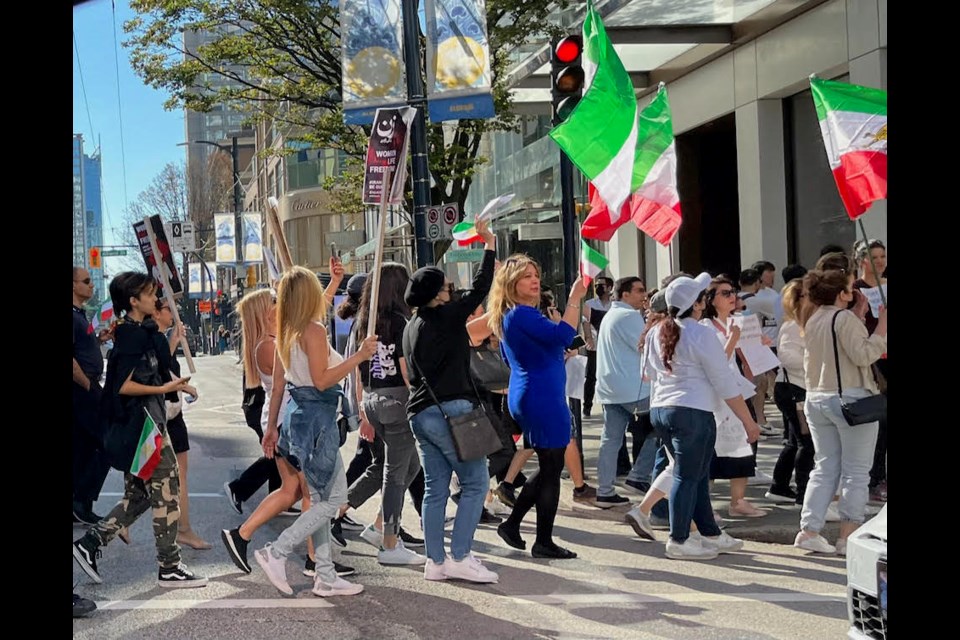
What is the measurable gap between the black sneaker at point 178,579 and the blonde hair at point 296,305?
1.39 m

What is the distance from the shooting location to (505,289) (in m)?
7.93

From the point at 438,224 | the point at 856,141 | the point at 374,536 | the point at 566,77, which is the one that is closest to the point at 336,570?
the point at 374,536

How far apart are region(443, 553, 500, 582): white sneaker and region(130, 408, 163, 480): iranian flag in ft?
5.76

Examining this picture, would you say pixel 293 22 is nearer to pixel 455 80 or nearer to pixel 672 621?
pixel 455 80

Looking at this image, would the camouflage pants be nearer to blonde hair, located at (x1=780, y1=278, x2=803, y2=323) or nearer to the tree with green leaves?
blonde hair, located at (x1=780, y1=278, x2=803, y2=323)

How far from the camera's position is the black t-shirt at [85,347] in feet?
30.1

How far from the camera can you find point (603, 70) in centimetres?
978

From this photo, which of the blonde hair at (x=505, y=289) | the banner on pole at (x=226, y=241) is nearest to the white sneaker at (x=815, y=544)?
the blonde hair at (x=505, y=289)

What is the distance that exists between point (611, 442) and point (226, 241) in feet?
121

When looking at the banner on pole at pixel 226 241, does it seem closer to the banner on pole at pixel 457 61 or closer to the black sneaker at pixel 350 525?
the banner on pole at pixel 457 61

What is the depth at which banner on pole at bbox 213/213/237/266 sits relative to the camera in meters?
44.6
